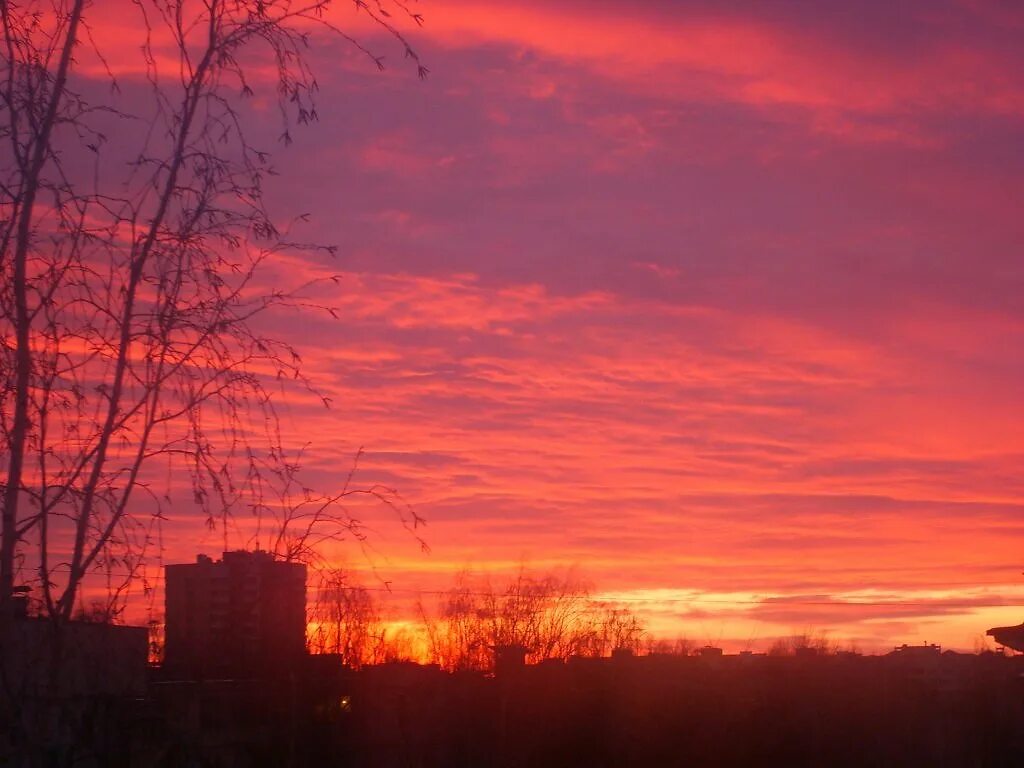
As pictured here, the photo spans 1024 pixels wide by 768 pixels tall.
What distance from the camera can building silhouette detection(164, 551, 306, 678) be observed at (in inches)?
250

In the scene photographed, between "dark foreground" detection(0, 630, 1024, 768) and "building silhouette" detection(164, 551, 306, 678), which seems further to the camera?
"dark foreground" detection(0, 630, 1024, 768)

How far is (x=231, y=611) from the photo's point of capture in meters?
6.95

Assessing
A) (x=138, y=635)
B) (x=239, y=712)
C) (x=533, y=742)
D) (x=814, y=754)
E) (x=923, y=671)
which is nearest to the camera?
(x=138, y=635)

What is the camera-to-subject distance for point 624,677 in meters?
34.3

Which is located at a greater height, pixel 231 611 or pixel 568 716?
pixel 231 611

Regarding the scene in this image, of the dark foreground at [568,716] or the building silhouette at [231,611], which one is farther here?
the dark foreground at [568,716]

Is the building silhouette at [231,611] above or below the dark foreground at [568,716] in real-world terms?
above

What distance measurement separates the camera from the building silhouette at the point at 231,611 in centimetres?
634

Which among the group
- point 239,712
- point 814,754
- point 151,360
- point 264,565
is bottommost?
point 814,754

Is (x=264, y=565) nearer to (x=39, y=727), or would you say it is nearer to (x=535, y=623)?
(x=39, y=727)

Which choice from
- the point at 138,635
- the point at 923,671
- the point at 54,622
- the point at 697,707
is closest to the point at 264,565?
the point at 138,635

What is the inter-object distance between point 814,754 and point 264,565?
96.7 ft

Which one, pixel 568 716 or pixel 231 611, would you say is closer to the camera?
pixel 231 611

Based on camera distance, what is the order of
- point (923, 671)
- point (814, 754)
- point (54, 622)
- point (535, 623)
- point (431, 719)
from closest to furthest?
1. point (54, 622)
2. point (431, 719)
3. point (814, 754)
4. point (535, 623)
5. point (923, 671)
